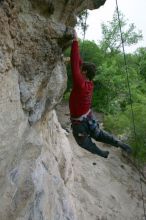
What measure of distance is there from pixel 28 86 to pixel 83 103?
4.25 ft

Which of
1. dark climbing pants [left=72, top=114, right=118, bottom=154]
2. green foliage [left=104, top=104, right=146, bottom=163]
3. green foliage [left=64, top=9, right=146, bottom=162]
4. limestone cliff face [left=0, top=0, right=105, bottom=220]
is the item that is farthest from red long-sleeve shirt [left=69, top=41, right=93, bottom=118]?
green foliage [left=104, top=104, right=146, bottom=163]

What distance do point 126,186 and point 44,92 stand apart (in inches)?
365

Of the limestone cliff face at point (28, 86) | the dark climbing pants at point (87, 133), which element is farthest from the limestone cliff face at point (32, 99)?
the dark climbing pants at point (87, 133)

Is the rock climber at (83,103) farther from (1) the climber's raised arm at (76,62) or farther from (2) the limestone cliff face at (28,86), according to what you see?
(2) the limestone cliff face at (28,86)

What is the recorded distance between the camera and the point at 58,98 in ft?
26.9

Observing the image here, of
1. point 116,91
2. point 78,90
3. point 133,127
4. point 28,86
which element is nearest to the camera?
point 28,86

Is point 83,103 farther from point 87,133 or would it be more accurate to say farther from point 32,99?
point 32,99

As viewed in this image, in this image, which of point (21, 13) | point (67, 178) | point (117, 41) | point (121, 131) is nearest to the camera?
point (21, 13)

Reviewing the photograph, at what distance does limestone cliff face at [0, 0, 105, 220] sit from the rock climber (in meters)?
0.40

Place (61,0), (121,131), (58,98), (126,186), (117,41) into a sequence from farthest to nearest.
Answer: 1. (117,41)
2. (121,131)
3. (126,186)
4. (58,98)
5. (61,0)

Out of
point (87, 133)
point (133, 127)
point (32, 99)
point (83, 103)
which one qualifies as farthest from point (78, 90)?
point (133, 127)

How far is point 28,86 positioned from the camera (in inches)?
262

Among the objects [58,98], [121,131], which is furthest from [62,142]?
[121,131]

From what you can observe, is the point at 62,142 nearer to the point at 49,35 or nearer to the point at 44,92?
the point at 44,92
